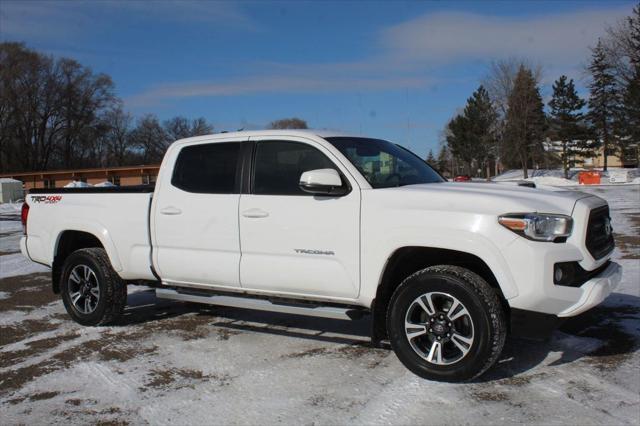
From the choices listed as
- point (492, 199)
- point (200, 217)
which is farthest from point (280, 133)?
point (492, 199)

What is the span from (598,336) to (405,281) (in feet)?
6.97

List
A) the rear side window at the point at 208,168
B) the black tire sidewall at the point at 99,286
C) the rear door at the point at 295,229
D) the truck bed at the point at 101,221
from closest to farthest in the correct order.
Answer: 1. the rear door at the point at 295,229
2. the rear side window at the point at 208,168
3. the truck bed at the point at 101,221
4. the black tire sidewall at the point at 99,286

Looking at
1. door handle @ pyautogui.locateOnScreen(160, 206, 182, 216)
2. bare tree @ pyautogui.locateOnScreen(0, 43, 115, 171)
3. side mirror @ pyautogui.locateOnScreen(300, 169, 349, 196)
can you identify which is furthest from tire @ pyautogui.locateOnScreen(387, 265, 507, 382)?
bare tree @ pyautogui.locateOnScreen(0, 43, 115, 171)

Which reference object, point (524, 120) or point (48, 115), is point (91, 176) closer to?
point (48, 115)

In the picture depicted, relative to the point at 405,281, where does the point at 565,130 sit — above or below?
above

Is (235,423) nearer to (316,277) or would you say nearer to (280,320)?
(316,277)

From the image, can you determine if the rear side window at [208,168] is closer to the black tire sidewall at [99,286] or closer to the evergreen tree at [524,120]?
the black tire sidewall at [99,286]

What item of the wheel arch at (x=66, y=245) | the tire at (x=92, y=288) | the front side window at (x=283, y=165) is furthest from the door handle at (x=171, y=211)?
the wheel arch at (x=66, y=245)

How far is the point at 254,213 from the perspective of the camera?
524cm

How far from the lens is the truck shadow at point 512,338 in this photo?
190 inches

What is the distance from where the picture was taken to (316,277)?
4.91m

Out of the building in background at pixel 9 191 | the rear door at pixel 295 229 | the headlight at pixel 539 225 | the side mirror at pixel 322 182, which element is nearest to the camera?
the headlight at pixel 539 225

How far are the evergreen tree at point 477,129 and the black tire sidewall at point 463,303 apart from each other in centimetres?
6863

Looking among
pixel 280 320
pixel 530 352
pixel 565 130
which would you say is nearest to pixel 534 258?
pixel 530 352
